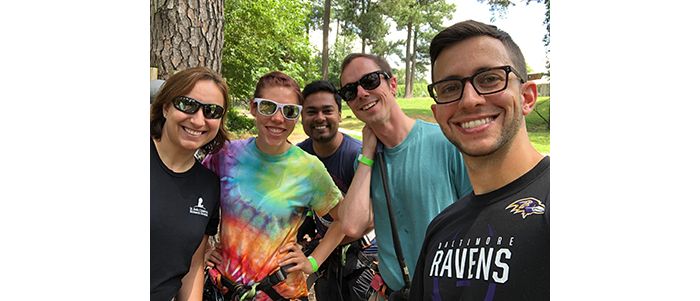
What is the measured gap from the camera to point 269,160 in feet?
4.29

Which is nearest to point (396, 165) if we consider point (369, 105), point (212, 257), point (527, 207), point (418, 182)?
point (418, 182)

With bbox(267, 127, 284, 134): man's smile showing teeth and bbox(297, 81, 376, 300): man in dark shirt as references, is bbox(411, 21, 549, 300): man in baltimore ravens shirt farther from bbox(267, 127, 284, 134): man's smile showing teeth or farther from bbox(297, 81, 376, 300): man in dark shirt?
bbox(297, 81, 376, 300): man in dark shirt

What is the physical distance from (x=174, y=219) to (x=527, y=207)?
0.75 meters

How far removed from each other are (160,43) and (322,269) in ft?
3.45

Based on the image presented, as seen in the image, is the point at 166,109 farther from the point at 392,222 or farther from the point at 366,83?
the point at 392,222

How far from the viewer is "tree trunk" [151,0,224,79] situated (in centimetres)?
136

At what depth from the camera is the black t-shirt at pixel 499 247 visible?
0.66 m

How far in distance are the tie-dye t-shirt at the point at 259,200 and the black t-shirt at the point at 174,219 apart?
15 cm

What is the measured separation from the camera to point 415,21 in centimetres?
153

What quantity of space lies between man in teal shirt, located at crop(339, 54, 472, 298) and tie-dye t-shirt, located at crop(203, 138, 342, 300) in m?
0.17

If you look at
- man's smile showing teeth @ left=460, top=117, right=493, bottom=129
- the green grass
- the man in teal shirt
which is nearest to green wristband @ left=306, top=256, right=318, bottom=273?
the man in teal shirt

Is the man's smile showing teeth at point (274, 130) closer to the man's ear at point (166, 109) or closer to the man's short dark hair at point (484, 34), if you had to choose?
the man's ear at point (166, 109)

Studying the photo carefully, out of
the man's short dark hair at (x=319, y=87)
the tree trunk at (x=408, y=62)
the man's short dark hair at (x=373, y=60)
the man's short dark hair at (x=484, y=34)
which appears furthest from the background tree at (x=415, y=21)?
the man's short dark hair at (x=484, y=34)
